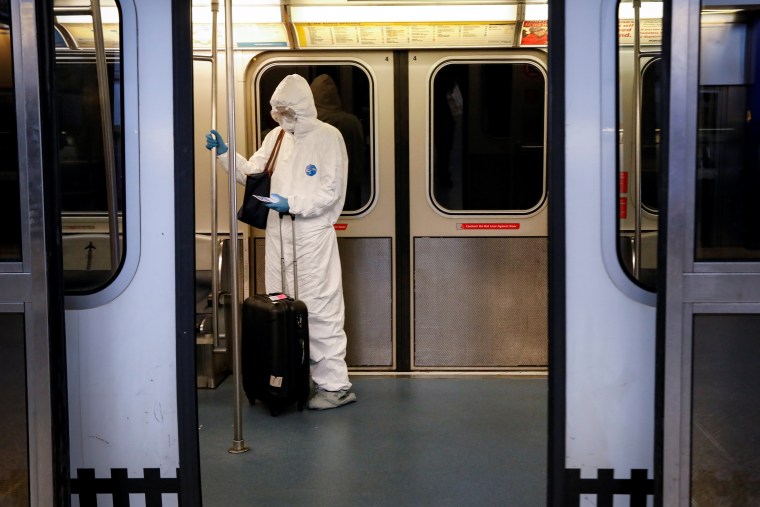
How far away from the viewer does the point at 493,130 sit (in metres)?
5.84

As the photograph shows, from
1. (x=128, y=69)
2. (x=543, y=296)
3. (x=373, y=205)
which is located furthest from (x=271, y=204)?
(x=128, y=69)

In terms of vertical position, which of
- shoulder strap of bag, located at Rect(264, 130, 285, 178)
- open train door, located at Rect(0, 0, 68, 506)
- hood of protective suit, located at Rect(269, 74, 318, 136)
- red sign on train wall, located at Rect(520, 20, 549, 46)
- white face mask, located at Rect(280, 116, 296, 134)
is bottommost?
open train door, located at Rect(0, 0, 68, 506)

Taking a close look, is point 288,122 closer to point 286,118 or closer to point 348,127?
point 286,118

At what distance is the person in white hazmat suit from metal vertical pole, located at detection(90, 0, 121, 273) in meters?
2.54

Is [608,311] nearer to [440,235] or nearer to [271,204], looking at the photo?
[271,204]

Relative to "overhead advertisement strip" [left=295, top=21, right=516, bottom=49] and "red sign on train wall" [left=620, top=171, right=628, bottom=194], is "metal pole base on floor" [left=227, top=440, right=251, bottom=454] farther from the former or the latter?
"overhead advertisement strip" [left=295, top=21, right=516, bottom=49]

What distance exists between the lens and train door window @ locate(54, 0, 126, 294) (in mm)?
→ 2539

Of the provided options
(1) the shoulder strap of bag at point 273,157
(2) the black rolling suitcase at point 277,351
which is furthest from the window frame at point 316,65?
(2) the black rolling suitcase at point 277,351

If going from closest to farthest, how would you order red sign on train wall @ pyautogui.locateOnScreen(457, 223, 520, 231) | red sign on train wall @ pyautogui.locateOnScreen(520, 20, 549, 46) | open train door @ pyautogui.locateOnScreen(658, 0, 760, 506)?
open train door @ pyautogui.locateOnScreen(658, 0, 760, 506)
red sign on train wall @ pyautogui.locateOnScreen(520, 20, 549, 46)
red sign on train wall @ pyautogui.locateOnScreen(457, 223, 520, 231)

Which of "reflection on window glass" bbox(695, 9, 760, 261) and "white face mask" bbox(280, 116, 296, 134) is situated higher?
"white face mask" bbox(280, 116, 296, 134)

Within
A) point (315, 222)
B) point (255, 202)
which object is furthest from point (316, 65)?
point (315, 222)

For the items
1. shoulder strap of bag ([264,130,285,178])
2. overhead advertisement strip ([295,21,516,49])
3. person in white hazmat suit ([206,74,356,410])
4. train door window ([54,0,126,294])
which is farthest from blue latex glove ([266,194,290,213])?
train door window ([54,0,126,294])

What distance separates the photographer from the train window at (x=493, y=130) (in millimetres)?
5848

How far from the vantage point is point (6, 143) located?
2350 millimetres
